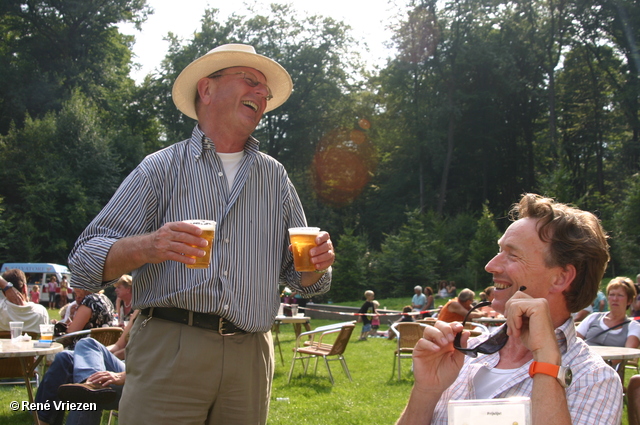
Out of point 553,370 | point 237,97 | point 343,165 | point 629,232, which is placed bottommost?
point 553,370

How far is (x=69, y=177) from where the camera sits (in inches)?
1302

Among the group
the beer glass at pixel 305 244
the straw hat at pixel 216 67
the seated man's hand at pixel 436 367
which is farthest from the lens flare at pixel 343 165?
the seated man's hand at pixel 436 367

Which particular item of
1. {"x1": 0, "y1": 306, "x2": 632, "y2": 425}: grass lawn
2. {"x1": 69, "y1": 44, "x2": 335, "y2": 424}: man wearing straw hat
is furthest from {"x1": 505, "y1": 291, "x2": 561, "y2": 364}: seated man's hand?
{"x1": 0, "y1": 306, "x2": 632, "y2": 425}: grass lawn

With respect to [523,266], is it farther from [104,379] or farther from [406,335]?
[406,335]

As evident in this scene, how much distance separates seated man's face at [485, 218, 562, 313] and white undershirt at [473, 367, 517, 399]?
254mm

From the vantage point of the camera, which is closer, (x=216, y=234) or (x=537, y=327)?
(x=537, y=327)

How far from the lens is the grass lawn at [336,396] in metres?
6.66

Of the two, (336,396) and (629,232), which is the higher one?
(629,232)

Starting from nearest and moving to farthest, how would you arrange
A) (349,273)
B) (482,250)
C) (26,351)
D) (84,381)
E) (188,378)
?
(188,378) < (84,381) < (26,351) < (482,250) < (349,273)

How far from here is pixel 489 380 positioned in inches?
91.7

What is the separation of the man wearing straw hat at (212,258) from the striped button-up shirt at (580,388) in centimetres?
81

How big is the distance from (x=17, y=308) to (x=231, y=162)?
6209mm

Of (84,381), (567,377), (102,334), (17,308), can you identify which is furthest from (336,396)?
(567,377)

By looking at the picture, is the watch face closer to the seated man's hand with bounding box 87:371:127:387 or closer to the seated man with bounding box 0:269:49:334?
the seated man's hand with bounding box 87:371:127:387
